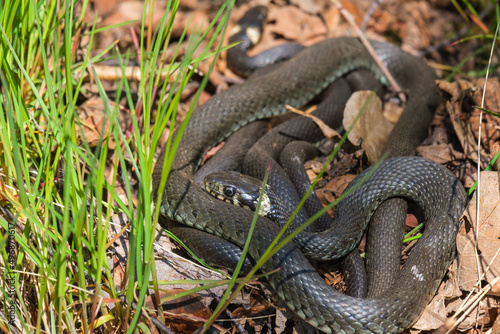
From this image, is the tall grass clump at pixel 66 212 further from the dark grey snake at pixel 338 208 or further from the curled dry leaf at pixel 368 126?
the curled dry leaf at pixel 368 126

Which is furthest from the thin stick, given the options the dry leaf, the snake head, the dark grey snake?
the snake head

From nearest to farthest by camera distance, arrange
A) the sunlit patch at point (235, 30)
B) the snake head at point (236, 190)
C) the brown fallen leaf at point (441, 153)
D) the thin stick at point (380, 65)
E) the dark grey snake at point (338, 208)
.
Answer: the dark grey snake at point (338, 208) < the snake head at point (236, 190) < the brown fallen leaf at point (441, 153) < the thin stick at point (380, 65) < the sunlit patch at point (235, 30)

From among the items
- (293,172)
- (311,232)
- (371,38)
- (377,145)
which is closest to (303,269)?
(311,232)

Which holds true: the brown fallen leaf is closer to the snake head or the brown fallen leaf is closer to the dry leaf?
the dry leaf

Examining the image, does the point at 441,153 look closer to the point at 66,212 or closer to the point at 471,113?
the point at 471,113

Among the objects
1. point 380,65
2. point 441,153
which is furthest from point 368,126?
point 380,65

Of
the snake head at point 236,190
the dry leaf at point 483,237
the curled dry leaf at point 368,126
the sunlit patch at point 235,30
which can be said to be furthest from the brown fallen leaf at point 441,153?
the sunlit patch at point 235,30
